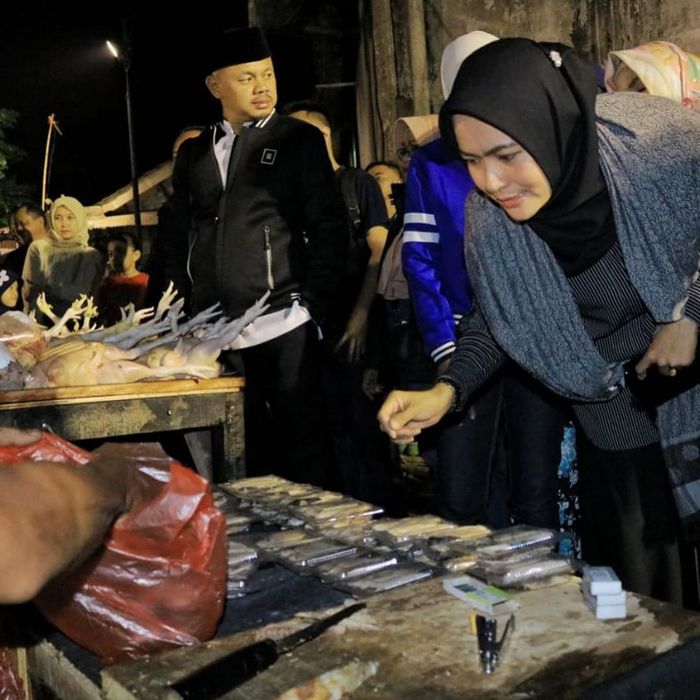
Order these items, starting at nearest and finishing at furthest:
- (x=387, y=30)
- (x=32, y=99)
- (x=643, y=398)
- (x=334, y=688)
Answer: (x=334, y=688) < (x=643, y=398) < (x=387, y=30) < (x=32, y=99)

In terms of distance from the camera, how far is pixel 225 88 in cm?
442

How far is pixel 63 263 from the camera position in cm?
755

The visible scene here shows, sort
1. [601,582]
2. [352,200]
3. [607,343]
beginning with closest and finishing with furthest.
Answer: [601,582], [607,343], [352,200]

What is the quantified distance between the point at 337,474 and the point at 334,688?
369 cm

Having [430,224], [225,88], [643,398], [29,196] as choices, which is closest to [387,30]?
[225,88]

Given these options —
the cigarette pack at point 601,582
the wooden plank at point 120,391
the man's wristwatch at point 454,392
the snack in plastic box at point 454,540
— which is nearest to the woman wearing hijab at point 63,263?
the wooden plank at point 120,391

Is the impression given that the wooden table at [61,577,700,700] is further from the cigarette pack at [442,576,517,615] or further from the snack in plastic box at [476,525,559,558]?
the snack in plastic box at [476,525,559,558]

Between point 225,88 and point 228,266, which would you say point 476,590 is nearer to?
point 228,266

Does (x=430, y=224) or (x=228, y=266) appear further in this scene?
(x=228, y=266)

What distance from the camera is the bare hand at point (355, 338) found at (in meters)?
4.59

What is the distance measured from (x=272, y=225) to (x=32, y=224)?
197 inches

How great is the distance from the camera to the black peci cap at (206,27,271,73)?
4324 millimetres

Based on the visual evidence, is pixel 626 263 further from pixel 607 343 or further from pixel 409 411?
pixel 409 411

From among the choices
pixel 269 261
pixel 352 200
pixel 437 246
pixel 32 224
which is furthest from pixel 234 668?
pixel 32 224
